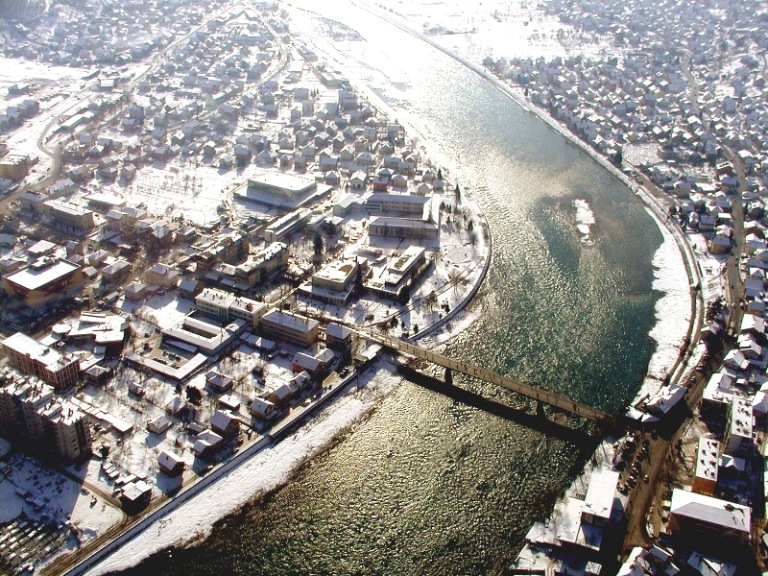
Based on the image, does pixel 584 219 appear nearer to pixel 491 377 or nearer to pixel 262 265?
pixel 491 377

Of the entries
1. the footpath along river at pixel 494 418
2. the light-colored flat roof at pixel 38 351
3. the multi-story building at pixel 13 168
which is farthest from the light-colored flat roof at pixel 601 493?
the multi-story building at pixel 13 168

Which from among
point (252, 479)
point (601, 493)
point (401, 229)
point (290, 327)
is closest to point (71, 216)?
point (290, 327)

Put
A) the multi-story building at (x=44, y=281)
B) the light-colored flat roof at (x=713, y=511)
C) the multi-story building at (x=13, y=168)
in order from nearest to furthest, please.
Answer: the light-colored flat roof at (x=713, y=511)
the multi-story building at (x=44, y=281)
the multi-story building at (x=13, y=168)

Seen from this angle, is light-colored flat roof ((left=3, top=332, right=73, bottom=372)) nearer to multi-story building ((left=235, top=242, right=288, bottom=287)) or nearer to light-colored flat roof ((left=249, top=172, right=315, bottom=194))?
multi-story building ((left=235, top=242, right=288, bottom=287))

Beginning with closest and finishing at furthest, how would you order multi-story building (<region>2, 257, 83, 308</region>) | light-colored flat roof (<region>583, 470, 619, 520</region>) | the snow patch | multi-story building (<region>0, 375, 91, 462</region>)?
light-colored flat roof (<region>583, 470, 619, 520</region>), multi-story building (<region>0, 375, 91, 462</region>), multi-story building (<region>2, 257, 83, 308</region>), the snow patch

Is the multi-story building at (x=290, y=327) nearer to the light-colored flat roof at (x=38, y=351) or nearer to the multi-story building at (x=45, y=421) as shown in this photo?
the light-colored flat roof at (x=38, y=351)

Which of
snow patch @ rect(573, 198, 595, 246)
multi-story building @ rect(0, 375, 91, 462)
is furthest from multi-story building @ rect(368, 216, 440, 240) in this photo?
multi-story building @ rect(0, 375, 91, 462)
